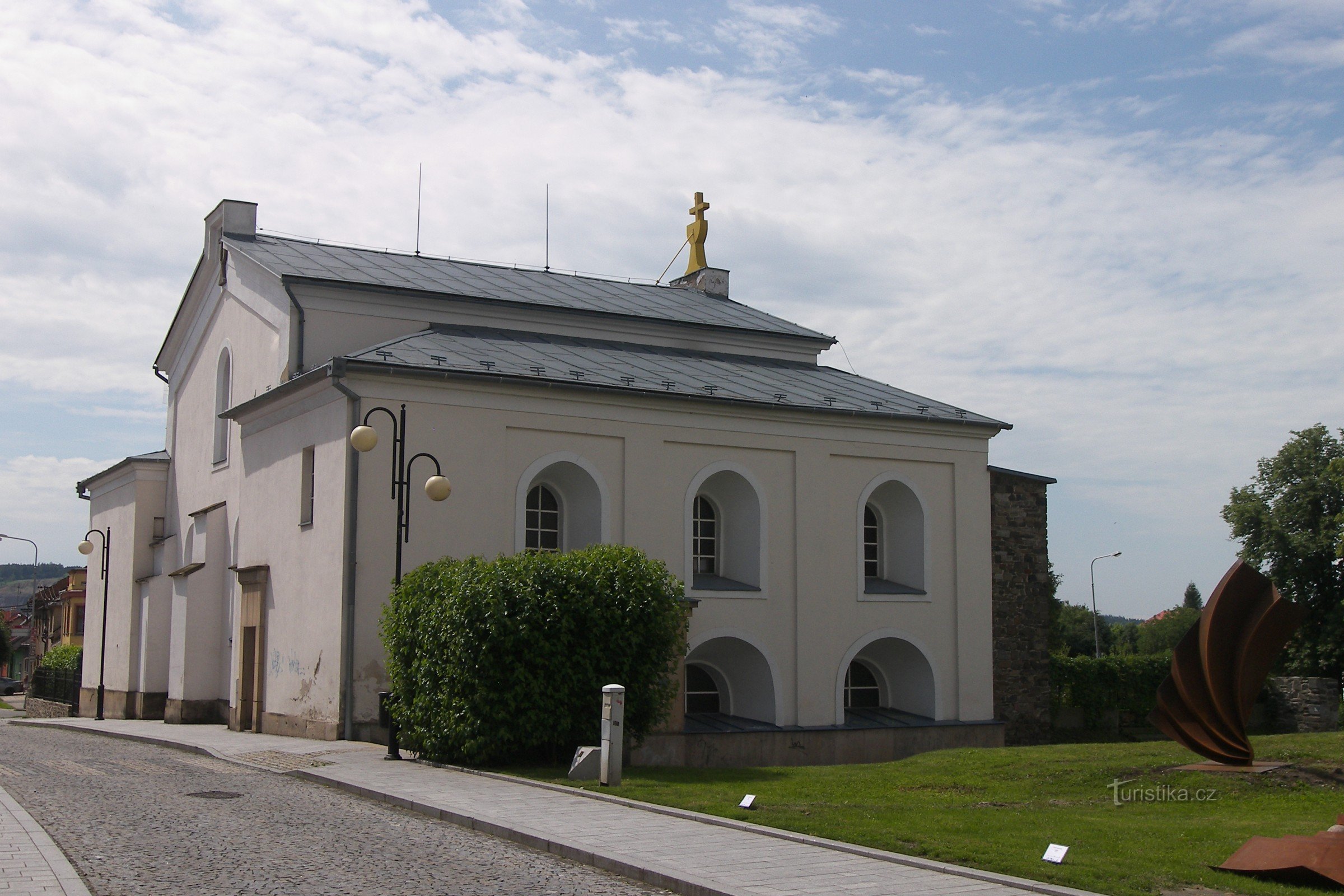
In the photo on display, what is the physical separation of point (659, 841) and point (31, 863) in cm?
469

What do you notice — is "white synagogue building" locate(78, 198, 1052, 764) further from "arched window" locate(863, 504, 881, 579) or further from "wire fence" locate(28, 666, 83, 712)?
"wire fence" locate(28, 666, 83, 712)

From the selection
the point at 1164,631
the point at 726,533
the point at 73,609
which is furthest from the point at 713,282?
the point at 1164,631

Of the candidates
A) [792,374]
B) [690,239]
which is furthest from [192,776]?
[690,239]

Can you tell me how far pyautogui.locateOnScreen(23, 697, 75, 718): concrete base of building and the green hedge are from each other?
2729cm

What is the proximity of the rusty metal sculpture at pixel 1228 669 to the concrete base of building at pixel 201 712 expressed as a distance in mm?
20076

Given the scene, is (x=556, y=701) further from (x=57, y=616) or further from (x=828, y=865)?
(x=57, y=616)

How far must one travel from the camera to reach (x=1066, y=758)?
16656 millimetres

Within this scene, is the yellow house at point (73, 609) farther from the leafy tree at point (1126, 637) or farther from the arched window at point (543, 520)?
the leafy tree at point (1126, 637)

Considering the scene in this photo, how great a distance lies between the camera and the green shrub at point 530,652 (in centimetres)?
1678

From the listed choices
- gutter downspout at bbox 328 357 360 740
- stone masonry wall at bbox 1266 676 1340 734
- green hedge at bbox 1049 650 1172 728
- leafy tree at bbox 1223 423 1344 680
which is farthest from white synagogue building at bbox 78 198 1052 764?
leafy tree at bbox 1223 423 1344 680

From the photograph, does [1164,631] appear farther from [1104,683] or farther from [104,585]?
[104,585]

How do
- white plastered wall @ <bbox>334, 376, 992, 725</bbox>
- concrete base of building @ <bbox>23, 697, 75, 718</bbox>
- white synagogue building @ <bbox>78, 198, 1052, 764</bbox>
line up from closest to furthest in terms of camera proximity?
white plastered wall @ <bbox>334, 376, 992, 725</bbox>, white synagogue building @ <bbox>78, 198, 1052, 764</bbox>, concrete base of building @ <bbox>23, 697, 75, 718</bbox>

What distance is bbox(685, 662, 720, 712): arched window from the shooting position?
85.0ft

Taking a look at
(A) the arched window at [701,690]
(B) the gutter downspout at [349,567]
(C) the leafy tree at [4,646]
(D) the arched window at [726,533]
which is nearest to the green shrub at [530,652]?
(B) the gutter downspout at [349,567]
